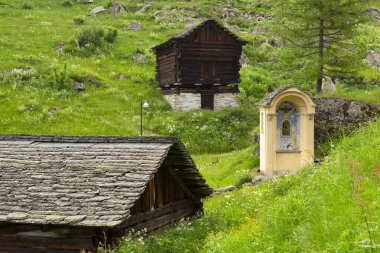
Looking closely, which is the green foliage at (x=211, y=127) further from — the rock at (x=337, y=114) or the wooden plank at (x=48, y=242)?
the wooden plank at (x=48, y=242)

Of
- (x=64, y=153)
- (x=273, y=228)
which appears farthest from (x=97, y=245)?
(x=273, y=228)

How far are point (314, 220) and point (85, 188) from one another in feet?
16.9

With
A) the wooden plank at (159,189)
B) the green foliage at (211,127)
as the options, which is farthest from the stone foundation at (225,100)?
the wooden plank at (159,189)

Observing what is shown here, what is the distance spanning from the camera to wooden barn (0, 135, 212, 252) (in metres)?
9.77

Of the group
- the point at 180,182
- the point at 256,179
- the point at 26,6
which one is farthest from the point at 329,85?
the point at 26,6

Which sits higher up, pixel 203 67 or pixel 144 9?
pixel 144 9

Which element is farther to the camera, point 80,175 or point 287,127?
point 287,127

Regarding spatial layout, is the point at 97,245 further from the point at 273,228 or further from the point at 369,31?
→ the point at 369,31

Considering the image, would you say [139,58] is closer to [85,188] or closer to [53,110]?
[53,110]

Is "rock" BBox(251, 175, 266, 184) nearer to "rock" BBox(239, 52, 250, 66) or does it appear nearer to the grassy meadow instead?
the grassy meadow

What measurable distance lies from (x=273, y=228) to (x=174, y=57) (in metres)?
28.8

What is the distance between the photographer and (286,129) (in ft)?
65.8

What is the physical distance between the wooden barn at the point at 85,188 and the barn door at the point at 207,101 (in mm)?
22903

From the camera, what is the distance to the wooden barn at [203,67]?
35.6 meters
